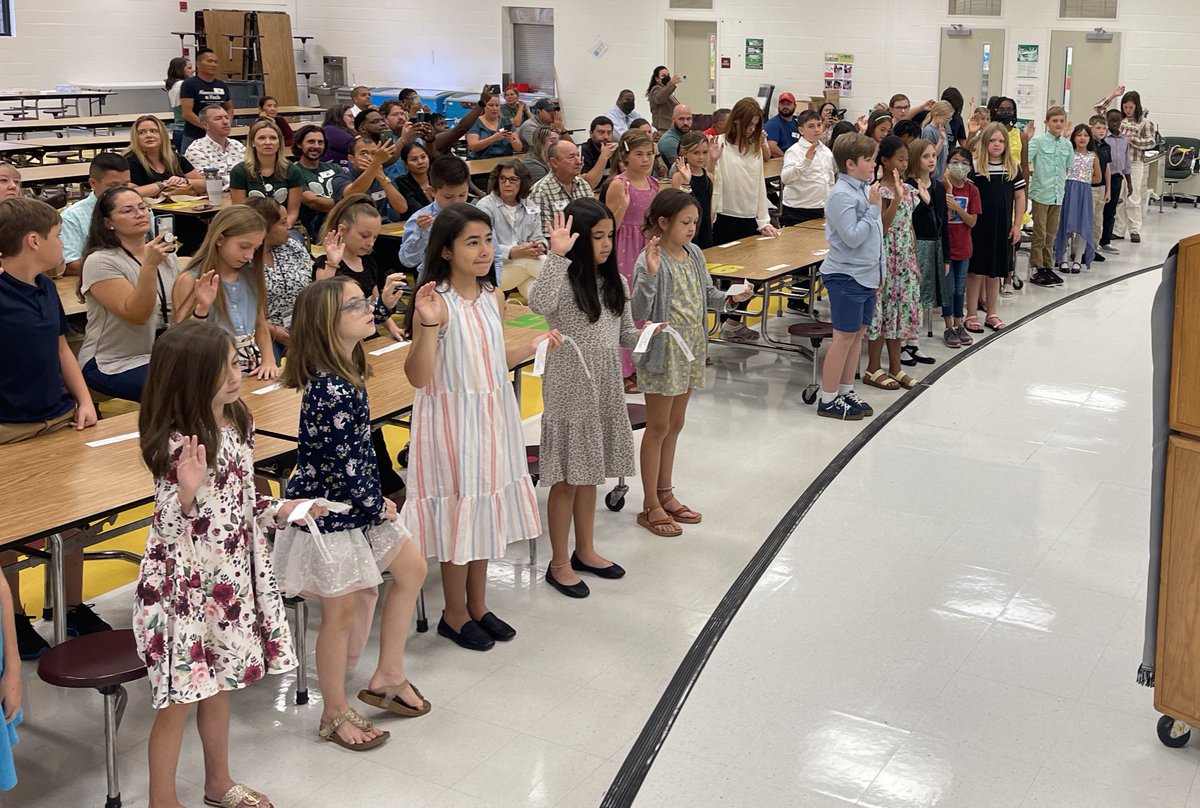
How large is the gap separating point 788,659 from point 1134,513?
7.11 ft

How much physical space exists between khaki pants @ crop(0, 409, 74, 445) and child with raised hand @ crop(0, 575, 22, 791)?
1.38 metres

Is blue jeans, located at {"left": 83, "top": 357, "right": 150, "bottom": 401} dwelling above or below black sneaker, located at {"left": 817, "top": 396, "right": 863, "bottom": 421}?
above

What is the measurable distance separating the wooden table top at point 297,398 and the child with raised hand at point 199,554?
29.8 inches

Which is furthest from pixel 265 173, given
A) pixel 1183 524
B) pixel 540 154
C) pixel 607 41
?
pixel 607 41

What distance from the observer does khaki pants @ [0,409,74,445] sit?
3957 mm

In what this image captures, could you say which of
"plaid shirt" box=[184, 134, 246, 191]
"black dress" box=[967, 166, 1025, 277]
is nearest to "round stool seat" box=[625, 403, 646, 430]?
"black dress" box=[967, 166, 1025, 277]

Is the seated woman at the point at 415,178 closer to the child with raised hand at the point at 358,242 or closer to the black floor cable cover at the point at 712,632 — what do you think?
the child with raised hand at the point at 358,242

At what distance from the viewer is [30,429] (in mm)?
4004

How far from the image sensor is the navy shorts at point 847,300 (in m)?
6.50

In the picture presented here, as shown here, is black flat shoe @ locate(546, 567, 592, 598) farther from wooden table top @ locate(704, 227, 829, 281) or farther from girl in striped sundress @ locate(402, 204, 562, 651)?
wooden table top @ locate(704, 227, 829, 281)

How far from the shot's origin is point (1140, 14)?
14836 mm

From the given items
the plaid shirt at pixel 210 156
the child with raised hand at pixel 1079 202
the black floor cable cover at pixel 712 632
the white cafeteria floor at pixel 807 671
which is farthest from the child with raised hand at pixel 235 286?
the child with raised hand at pixel 1079 202

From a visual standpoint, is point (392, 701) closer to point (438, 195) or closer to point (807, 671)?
point (807, 671)

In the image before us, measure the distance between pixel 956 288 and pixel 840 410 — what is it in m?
2.14
